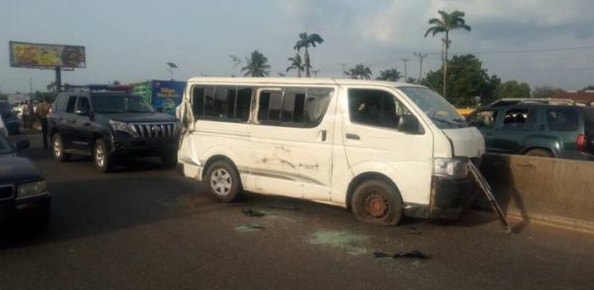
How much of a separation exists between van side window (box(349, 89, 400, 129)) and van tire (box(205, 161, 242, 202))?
7.76ft

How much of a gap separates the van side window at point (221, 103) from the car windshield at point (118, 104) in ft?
16.1

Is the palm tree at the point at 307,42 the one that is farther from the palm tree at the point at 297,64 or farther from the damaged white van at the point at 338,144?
the damaged white van at the point at 338,144

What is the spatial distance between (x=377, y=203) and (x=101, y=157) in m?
7.90

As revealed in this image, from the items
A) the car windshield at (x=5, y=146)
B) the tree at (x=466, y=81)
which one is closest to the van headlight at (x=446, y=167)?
the car windshield at (x=5, y=146)

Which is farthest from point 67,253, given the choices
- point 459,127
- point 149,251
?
point 459,127

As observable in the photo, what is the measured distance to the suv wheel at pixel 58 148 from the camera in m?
15.1

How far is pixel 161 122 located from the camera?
13.2 m

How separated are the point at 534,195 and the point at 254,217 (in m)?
4.09

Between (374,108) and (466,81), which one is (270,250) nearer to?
(374,108)

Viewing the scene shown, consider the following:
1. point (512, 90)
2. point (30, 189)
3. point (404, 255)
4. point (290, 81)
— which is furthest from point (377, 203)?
point (512, 90)

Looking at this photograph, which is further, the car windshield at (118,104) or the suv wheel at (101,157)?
the car windshield at (118,104)

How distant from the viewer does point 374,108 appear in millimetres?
7719

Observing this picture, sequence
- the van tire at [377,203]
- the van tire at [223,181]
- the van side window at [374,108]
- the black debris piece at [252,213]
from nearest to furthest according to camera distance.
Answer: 1. the van tire at [377,203]
2. the van side window at [374,108]
3. the black debris piece at [252,213]
4. the van tire at [223,181]

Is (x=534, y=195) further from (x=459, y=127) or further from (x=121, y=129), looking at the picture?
(x=121, y=129)
